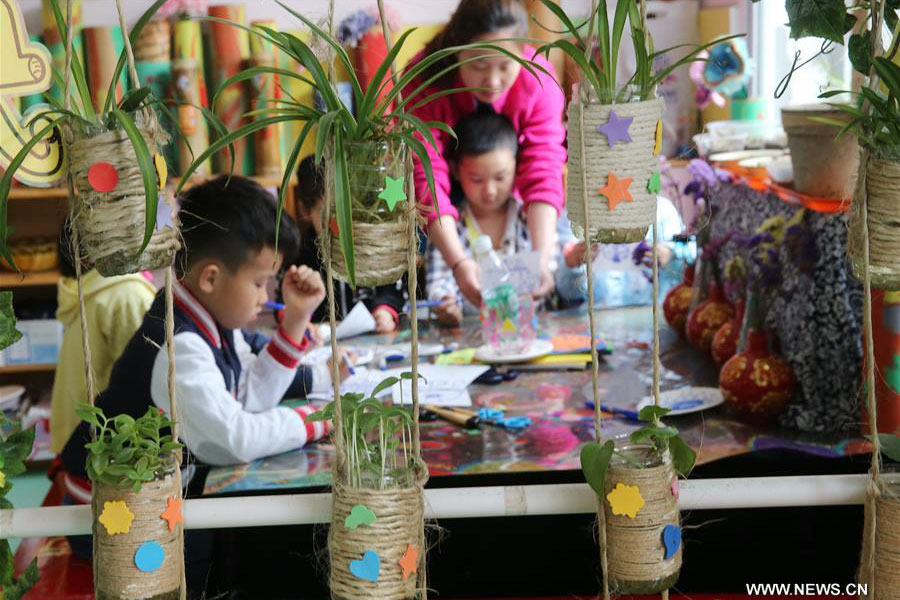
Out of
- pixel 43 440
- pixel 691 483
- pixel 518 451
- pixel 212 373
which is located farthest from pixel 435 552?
pixel 43 440

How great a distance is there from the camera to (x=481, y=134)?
2924 millimetres

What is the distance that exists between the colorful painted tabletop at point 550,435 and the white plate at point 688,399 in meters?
0.02

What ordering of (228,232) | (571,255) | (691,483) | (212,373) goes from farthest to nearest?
(571,255), (228,232), (212,373), (691,483)

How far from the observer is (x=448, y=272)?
3131mm

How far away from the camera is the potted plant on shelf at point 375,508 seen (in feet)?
3.81

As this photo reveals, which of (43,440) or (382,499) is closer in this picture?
(382,499)

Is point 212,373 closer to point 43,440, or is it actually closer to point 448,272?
point 448,272

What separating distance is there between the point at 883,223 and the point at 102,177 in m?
0.90

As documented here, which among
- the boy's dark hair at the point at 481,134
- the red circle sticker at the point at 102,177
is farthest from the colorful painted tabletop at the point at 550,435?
the boy's dark hair at the point at 481,134

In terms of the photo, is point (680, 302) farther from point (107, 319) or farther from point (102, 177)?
point (102, 177)

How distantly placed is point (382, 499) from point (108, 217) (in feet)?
1.48

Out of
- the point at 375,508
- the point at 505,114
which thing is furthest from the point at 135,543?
the point at 505,114

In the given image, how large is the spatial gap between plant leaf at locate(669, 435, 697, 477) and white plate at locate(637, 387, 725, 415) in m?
0.67

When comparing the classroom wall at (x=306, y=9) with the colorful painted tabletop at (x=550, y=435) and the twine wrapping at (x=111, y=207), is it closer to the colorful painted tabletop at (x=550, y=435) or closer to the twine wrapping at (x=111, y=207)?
the twine wrapping at (x=111, y=207)
